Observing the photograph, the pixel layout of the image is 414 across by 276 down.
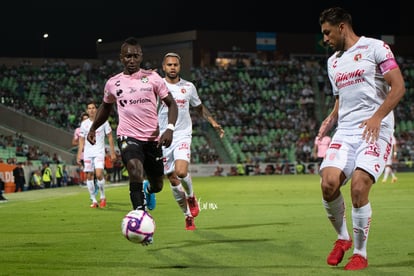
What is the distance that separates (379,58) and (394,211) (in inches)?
339

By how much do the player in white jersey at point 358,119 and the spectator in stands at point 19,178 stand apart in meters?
24.0

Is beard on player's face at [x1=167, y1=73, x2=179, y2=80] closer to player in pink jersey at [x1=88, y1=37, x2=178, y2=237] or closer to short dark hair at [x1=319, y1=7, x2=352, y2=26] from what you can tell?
player in pink jersey at [x1=88, y1=37, x2=178, y2=237]

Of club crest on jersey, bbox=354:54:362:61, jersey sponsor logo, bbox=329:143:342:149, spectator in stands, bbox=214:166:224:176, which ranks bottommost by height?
spectator in stands, bbox=214:166:224:176

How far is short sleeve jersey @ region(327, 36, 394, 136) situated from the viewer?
790 centimetres

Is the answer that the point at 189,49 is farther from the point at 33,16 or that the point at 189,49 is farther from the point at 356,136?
the point at 356,136

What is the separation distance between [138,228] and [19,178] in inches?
909

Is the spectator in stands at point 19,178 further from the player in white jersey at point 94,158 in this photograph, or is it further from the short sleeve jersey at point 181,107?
the short sleeve jersey at point 181,107

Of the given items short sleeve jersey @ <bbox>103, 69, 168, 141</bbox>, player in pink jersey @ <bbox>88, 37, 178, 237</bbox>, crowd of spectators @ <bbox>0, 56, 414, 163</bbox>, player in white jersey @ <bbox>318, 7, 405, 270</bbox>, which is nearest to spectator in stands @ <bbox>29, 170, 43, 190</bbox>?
crowd of spectators @ <bbox>0, 56, 414, 163</bbox>

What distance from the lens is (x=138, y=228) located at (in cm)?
865

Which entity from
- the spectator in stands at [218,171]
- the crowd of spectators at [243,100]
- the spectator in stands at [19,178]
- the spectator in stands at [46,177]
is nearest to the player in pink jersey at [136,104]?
the spectator in stands at [19,178]

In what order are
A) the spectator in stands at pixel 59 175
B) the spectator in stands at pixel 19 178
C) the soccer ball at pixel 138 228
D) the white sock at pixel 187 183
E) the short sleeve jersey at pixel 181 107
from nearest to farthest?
1. the soccer ball at pixel 138 228
2. the white sock at pixel 187 183
3. the short sleeve jersey at pixel 181 107
4. the spectator in stands at pixel 19 178
5. the spectator in stands at pixel 59 175

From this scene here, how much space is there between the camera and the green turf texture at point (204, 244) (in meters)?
7.99

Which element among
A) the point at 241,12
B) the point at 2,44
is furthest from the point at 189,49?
the point at 2,44

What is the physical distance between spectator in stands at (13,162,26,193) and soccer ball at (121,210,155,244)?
74.5 ft
